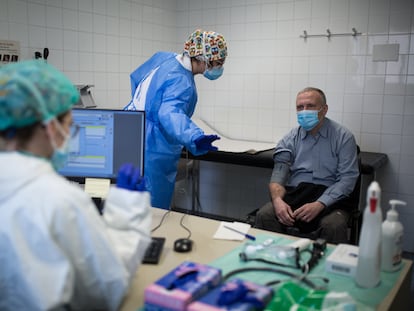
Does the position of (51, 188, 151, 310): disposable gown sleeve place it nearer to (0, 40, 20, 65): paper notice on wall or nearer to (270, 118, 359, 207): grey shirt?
(270, 118, 359, 207): grey shirt

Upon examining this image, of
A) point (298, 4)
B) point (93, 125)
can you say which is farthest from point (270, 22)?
point (93, 125)

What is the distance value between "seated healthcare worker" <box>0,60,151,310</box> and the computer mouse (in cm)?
47

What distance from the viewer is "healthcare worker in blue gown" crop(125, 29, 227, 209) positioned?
258 centimetres

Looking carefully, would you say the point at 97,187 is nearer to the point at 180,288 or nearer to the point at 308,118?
the point at 180,288

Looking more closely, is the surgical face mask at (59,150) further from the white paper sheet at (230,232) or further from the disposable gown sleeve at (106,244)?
the white paper sheet at (230,232)

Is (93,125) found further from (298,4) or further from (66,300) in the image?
(298,4)

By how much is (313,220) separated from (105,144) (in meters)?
1.30

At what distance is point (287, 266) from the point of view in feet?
4.73

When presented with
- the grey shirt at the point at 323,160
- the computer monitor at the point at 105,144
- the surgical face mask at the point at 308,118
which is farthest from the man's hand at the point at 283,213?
the computer monitor at the point at 105,144

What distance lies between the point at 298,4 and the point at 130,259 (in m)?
3.05

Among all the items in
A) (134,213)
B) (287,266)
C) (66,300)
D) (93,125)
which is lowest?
(287,266)

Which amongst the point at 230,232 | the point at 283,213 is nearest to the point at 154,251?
the point at 230,232

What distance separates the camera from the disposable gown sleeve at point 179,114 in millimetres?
2223

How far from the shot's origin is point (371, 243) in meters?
1.26
